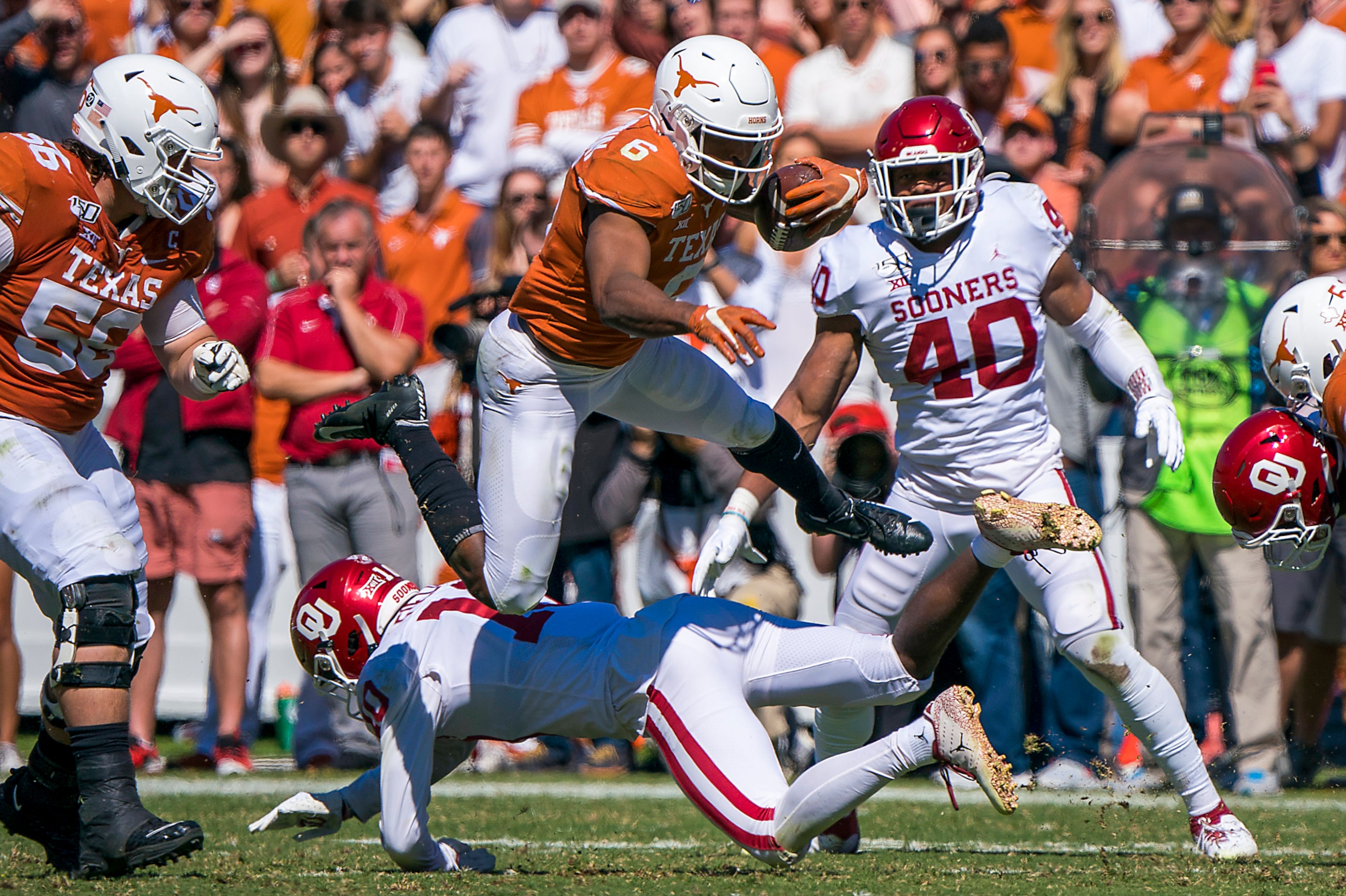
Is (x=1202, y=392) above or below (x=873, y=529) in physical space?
above

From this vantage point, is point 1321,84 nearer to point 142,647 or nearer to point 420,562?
point 420,562

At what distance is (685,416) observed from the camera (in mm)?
4828

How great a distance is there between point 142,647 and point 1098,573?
2.76 m

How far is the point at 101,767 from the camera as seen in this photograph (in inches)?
165

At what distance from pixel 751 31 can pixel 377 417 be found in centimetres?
431

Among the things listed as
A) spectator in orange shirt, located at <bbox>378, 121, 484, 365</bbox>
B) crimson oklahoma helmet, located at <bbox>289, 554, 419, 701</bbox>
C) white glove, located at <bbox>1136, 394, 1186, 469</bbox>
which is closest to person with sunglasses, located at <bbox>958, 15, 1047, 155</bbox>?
spectator in orange shirt, located at <bbox>378, 121, 484, 365</bbox>

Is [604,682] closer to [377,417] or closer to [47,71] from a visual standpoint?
[377,417]

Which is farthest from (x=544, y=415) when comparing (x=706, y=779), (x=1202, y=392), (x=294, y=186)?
(x=294, y=186)

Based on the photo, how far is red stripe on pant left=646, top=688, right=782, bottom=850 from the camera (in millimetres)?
4027

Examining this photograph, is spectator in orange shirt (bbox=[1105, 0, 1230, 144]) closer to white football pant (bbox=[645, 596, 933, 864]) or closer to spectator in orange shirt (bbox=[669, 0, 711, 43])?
spectator in orange shirt (bbox=[669, 0, 711, 43])

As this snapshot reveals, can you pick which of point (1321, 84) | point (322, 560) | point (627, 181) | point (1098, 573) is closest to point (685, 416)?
point (627, 181)

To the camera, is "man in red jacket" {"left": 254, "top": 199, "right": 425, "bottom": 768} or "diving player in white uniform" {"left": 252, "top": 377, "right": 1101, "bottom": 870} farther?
"man in red jacket" {"left": 254, "top": 199, "right": 425, "bottom": 768}

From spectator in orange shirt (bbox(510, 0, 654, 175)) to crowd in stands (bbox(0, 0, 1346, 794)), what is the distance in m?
0.02

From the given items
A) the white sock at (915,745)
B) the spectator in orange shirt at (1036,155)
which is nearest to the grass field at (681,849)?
the white sock at (915,745)
